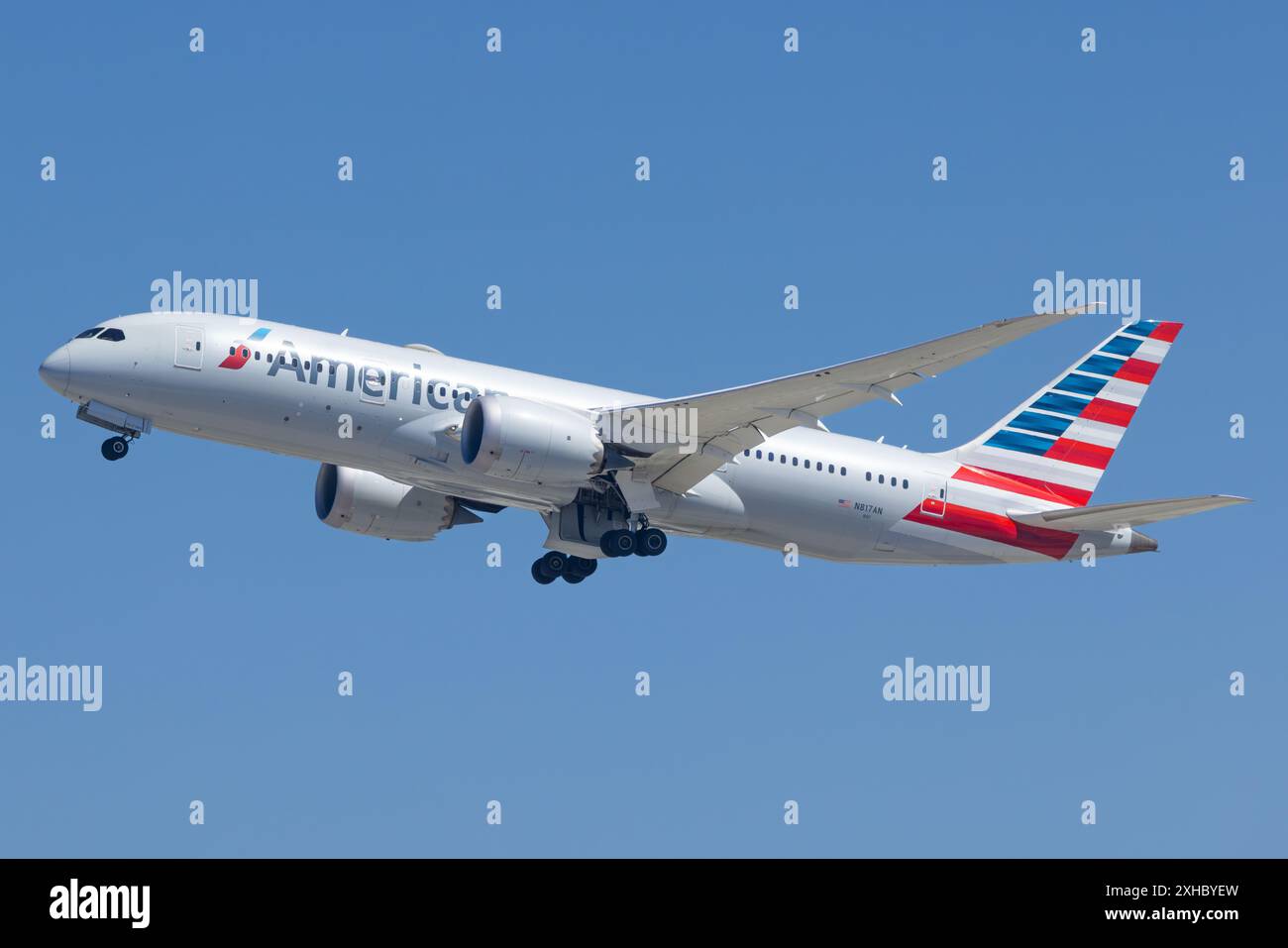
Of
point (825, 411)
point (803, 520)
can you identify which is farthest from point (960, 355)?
point (803, 520)

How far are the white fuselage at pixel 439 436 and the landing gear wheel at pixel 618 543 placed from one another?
882mm

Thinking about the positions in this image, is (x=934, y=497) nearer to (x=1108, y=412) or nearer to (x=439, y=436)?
(x=1108, y=412)

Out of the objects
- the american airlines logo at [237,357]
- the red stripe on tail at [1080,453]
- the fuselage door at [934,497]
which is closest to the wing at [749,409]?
the fuselage door at [934,497]

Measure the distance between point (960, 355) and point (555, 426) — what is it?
9.44m

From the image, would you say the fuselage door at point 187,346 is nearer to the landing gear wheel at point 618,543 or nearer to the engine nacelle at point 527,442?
the engine nacelle at point 527,442

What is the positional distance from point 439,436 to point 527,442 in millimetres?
2119

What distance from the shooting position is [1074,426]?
50.1 meters

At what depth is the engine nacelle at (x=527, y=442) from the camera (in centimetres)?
4131

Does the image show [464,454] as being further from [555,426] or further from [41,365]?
[41,365]

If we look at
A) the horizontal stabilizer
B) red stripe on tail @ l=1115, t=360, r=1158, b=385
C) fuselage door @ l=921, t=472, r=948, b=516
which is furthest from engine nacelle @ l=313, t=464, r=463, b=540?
red stripe on tail @ l=1115, t=360, r=1158, b=385

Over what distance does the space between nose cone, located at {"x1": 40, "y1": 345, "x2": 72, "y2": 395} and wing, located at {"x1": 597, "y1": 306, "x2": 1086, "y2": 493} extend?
12163mm

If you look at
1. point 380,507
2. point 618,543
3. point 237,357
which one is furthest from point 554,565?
point 237,357

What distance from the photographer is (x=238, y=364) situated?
41.0m

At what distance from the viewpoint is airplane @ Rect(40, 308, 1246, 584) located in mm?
41000
